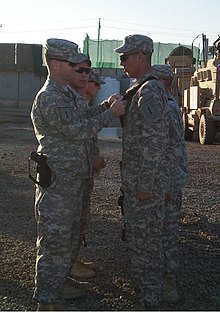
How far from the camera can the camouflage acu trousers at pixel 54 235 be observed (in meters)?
3.80

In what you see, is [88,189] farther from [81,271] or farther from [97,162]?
[81,271]

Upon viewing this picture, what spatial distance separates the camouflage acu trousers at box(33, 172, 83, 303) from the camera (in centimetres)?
380

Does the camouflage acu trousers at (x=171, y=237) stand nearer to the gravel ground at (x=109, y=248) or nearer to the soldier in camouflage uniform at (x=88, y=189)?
the gravel ground at (x=109, y=248)

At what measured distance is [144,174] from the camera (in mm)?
3812

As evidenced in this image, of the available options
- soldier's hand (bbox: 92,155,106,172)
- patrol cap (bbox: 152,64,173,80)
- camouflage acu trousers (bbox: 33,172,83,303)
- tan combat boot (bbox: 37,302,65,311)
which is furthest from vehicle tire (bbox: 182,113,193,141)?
tan combat boot (bbox: 37,302,65,311)

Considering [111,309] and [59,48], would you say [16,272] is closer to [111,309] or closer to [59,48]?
[111,309]

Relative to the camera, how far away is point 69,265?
390 centimetres

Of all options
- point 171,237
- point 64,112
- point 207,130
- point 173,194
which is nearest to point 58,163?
point 64,112

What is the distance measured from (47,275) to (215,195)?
16.6 ft

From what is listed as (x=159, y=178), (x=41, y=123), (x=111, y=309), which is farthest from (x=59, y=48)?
(x=111, y=309)

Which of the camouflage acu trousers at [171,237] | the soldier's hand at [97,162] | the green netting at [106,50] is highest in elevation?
the green netting at [106,50]

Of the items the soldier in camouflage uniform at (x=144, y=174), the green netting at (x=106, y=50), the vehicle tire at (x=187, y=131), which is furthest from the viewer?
the green netting at (x=106, y=50)

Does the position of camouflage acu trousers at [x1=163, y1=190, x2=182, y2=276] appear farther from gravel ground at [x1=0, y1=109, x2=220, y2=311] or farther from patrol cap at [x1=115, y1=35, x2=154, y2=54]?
patrol cap at [x1=115, y1=35, x2=154, y2=54]

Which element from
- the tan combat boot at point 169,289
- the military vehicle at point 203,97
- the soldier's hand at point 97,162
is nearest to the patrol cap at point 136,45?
the soldier's hand at point 97,162
